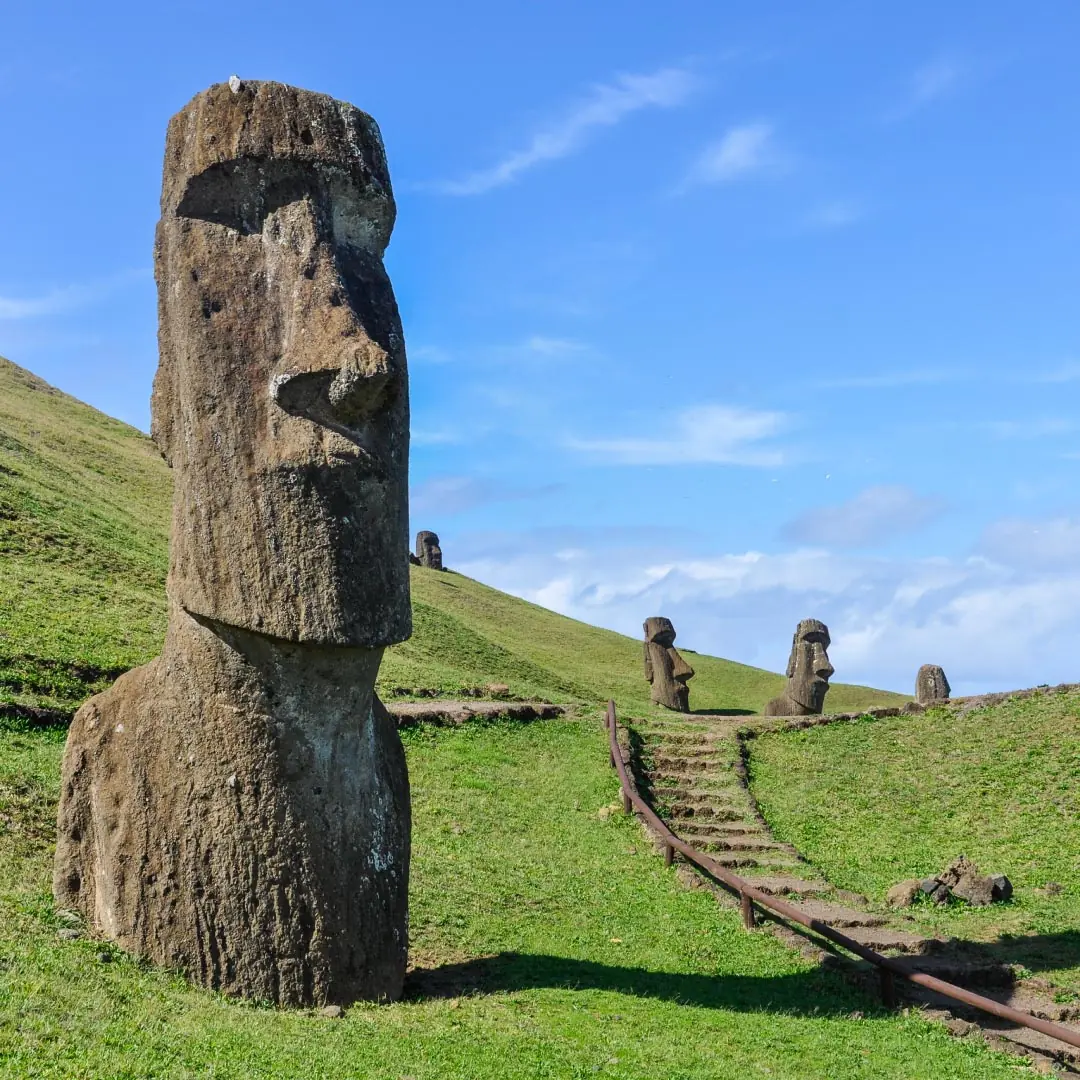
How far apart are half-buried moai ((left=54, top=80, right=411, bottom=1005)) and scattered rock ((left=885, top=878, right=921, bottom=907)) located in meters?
7.93

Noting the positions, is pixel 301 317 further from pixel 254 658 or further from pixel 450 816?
pixel 450 816

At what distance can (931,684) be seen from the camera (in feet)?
107

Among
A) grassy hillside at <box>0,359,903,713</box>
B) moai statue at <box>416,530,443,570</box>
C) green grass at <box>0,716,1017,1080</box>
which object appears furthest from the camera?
moai statue at <box>416,530,443,570</box>

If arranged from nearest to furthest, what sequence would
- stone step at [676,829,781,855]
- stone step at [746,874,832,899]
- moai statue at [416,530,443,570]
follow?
stone step at [746,874,832,899], stone step at [676,829,781,855], moai statue at [416,530,443,570]

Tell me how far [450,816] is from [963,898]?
20.4 ft

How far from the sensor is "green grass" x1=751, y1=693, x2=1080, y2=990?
14.4m

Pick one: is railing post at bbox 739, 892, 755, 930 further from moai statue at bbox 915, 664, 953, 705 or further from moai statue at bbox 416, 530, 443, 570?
moai statue at bbox 416, 530, 443, 570

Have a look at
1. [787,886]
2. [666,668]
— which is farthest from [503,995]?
[666,668]

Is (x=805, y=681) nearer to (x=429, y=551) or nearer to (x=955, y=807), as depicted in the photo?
(x=955, y=807)

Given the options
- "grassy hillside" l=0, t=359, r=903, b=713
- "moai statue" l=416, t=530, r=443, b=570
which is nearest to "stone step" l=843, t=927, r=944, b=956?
"grassy hillside" l=0, t=359, r=903, b=713

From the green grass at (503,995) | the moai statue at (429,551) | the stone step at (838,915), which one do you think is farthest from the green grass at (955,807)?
the moai statue at (429,551)

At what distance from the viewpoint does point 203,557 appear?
861 cm

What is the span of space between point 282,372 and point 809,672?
25046 millimetres

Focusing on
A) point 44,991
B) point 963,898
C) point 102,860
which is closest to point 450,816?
point 963,898
